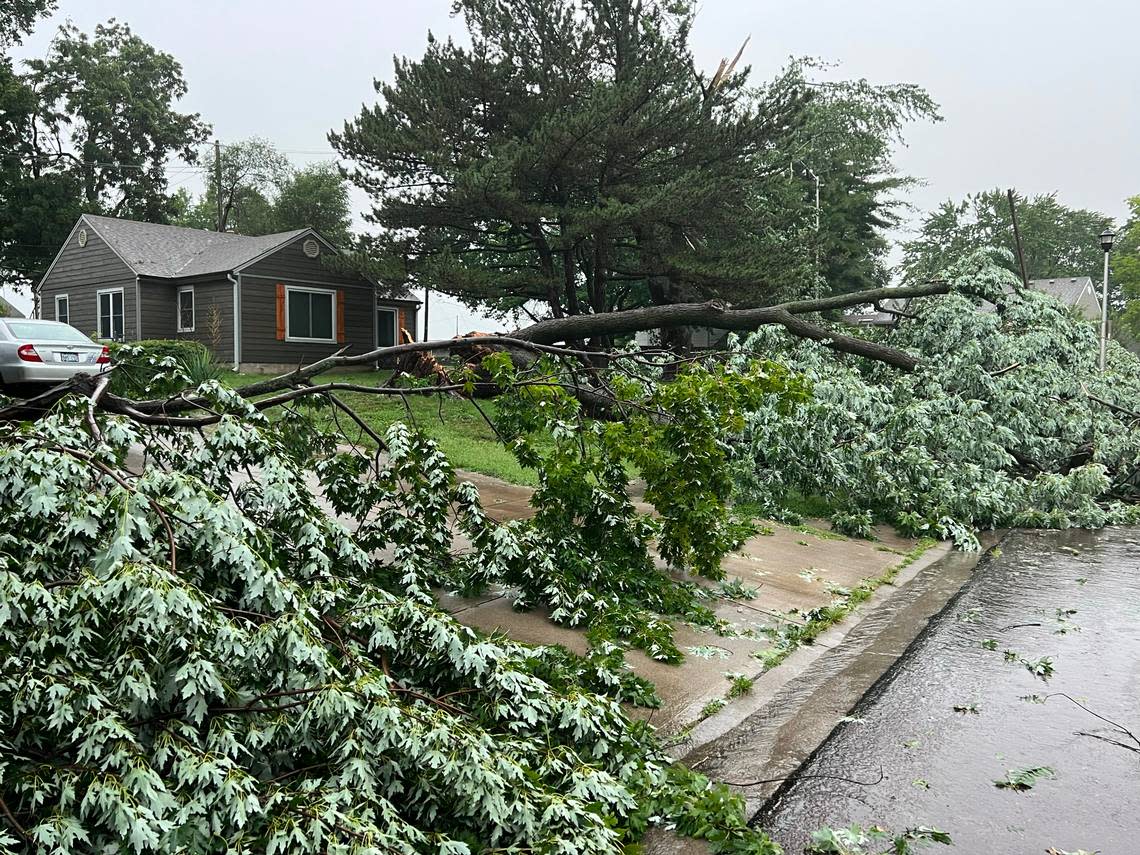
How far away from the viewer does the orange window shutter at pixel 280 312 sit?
76.7ft

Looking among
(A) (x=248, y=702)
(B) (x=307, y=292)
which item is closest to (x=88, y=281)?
(B) (x=307, y=292)

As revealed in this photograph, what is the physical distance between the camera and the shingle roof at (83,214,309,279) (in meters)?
24.0

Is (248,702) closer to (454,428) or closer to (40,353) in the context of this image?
(454,428)

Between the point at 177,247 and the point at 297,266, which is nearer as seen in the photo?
the point at 297,266

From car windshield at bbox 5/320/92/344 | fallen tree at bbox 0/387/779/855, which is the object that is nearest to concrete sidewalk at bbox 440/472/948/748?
fallen tree at bbox 0/387/779/855

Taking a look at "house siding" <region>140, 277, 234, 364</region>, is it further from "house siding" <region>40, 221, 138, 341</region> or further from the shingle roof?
"house siding" <region>40, 221, 138, 341</region>

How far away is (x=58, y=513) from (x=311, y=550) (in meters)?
1.00

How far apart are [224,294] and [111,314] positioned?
456cm

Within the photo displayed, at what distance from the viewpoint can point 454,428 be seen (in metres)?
14.1

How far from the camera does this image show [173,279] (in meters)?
24.3

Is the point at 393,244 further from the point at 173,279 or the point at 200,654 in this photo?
the point at 200,654

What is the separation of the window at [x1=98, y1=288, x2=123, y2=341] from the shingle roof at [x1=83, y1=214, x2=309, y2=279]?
1282mm

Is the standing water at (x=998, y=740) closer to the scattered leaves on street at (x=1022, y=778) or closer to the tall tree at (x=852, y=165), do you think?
the scattered leaves on street at (x=1022, y=778)

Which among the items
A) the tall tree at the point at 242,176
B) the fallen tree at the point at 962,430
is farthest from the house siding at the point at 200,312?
the tall tree at the point at 242,176
